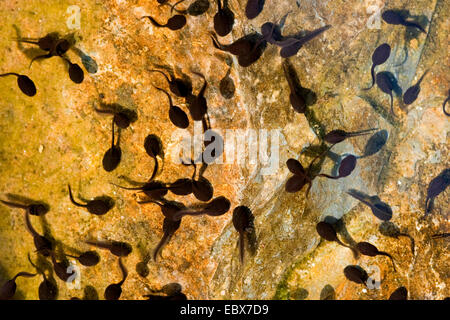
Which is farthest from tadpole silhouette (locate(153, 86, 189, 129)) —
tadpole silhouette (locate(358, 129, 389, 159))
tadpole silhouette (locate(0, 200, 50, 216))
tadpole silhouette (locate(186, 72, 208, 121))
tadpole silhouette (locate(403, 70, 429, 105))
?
tadpole silhouette (locate(403, 70, 429, 105))

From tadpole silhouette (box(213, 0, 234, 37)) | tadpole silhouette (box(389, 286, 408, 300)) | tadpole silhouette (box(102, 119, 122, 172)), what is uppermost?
tadpole silhouette (box(213, 0, 234, 37))

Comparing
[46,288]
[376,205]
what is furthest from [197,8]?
[46,288]

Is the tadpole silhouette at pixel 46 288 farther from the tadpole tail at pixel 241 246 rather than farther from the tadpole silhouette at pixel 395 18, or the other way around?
the tadpole silhouette at pixel 395 18

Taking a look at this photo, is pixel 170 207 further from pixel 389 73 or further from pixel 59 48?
pixel 389 73

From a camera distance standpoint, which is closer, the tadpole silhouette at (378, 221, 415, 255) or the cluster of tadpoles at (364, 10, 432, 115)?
the cluster of tadpoles at (364, 10, 432, 115)

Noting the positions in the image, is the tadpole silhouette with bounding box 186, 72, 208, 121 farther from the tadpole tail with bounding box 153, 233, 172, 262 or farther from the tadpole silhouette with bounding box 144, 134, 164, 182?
the tadpole tail with bounding box 153, 233, 172, 262
